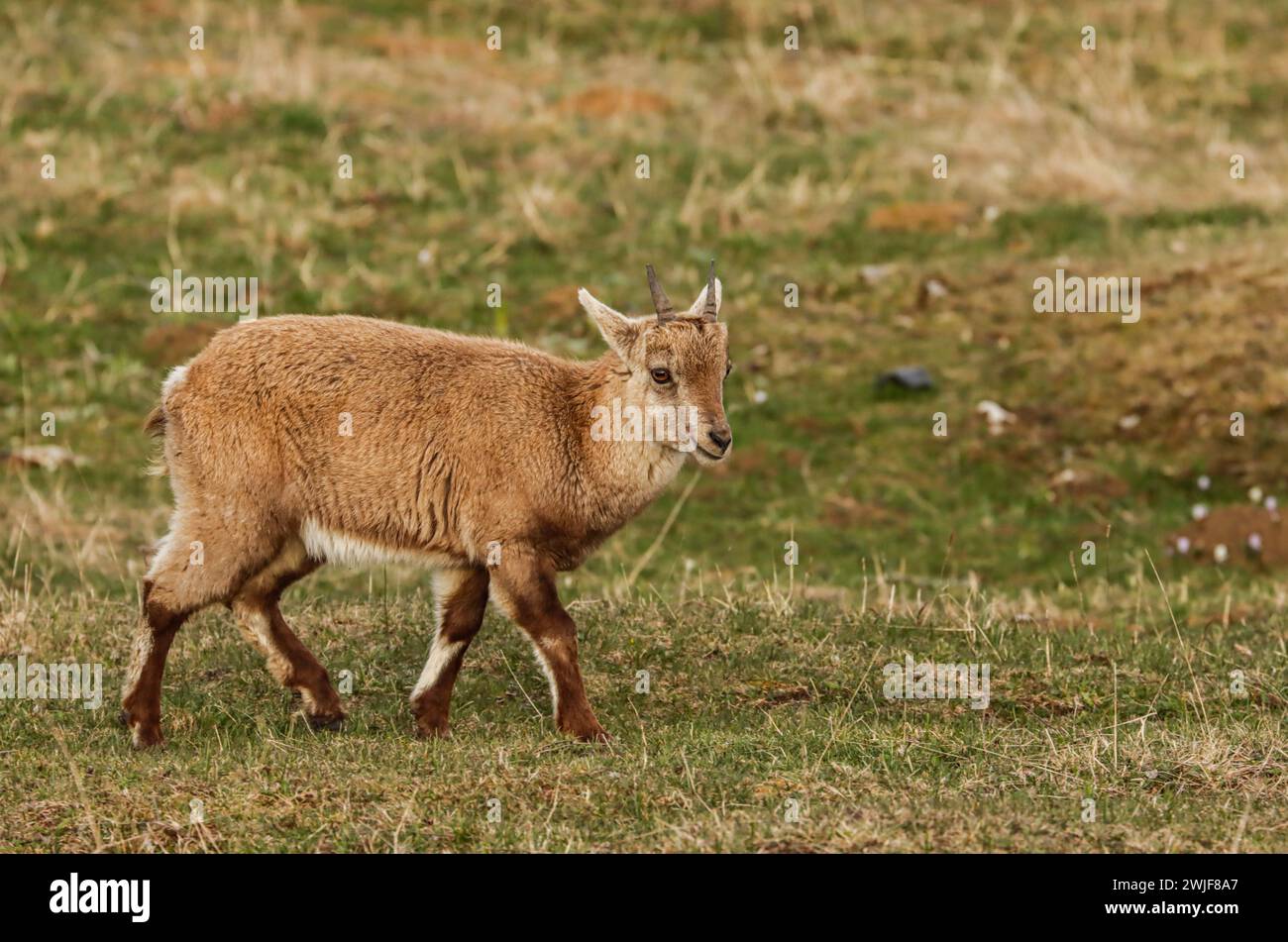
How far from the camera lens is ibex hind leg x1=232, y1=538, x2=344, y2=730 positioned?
9.66m

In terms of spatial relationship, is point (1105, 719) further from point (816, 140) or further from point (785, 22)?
point (785, 22)

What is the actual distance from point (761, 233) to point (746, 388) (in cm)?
271

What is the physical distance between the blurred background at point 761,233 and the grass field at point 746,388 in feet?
0.18

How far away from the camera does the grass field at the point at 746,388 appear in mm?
8289

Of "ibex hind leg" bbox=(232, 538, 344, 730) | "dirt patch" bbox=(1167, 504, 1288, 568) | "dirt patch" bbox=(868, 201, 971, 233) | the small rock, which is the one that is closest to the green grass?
"ibex hind leg" bbox=(232, 538, 344, 730)

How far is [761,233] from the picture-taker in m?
19.0

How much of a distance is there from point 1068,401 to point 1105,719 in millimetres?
6978

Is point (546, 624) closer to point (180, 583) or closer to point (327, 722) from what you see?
point (327, 722)

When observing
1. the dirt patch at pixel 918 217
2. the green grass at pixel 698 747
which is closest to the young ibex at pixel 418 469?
the green grass at pixel 698 747

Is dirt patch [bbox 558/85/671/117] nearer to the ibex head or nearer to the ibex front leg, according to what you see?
the ibex head

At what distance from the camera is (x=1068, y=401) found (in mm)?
16375

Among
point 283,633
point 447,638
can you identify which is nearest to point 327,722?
point 283,633

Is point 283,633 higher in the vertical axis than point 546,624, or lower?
lower
